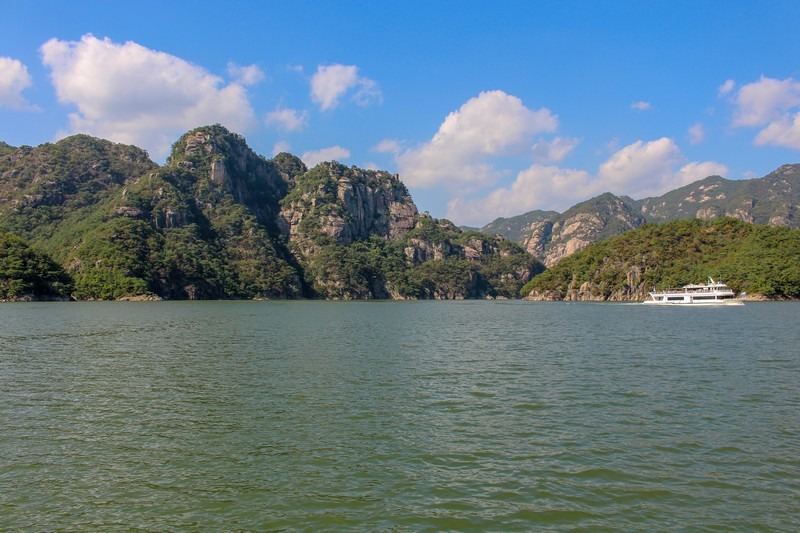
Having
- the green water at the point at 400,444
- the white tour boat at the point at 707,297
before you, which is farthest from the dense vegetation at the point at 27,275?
the white tour boat at the point at 707,297

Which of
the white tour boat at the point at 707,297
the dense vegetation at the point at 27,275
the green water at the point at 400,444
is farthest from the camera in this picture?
the dense vegetation at the point at 27,275

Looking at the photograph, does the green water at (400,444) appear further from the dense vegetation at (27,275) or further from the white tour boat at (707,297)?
the dense vegetation at (27,275)

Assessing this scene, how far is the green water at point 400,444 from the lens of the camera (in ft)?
44.5

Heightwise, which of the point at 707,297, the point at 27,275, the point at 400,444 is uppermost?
the point at 27,275

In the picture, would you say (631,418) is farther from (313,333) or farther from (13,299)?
(13,299)

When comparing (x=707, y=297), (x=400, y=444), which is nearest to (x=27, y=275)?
(x=400, y=444)

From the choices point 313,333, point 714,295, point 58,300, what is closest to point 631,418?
point 313,333

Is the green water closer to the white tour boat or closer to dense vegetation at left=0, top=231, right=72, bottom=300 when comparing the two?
the white tour boat

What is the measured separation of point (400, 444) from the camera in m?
19.3

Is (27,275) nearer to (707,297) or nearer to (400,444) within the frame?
(400,444)

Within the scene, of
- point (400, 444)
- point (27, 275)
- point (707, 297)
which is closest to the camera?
point (400, 444)

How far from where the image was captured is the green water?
13.6m

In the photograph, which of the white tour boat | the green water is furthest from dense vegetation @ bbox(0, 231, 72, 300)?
the white tour boat

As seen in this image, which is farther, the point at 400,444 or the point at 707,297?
the point at 707,297
